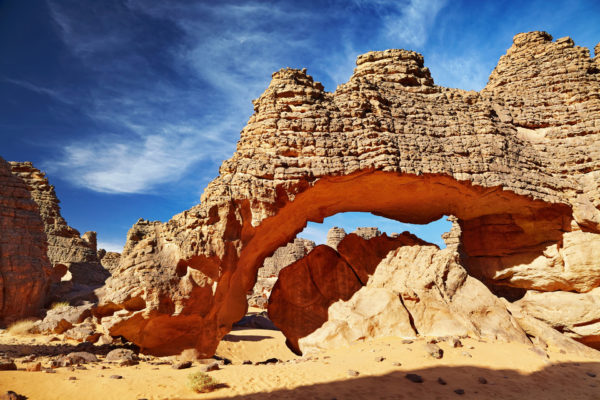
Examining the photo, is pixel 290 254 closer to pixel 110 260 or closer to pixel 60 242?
pixel 110 260

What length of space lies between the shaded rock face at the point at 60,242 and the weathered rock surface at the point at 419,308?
2119 cm

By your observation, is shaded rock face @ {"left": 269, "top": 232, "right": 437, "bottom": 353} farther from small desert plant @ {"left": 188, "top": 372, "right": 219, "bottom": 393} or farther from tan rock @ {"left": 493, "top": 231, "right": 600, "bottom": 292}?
small desert plant @ {"left": 188, "top": 372, "right": 219, "bottom": 393}

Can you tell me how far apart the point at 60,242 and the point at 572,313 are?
30755 mm

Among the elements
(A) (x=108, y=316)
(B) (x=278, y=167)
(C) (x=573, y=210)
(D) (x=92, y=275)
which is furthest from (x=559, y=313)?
(D) (x=92, y=275)

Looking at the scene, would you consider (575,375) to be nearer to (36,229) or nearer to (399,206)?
(399,206)

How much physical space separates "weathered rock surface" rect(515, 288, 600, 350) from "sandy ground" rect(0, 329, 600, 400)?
2817 millimetres

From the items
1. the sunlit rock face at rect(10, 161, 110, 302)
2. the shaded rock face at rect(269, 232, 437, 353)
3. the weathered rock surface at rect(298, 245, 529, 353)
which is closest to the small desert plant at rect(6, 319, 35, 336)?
the sunlit rock face at rect(10, 161, 110, 302)

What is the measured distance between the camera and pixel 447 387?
294 inches

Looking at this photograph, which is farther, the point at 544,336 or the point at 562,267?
the point at 562,267

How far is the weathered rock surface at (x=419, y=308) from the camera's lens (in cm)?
1112

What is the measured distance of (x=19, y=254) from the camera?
16.9 m

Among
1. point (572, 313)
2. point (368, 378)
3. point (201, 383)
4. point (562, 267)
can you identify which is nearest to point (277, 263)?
point (562, 267)

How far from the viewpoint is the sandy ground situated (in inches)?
276

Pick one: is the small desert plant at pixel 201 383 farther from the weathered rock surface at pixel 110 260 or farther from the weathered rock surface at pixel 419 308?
the weathered rock surface at pixel 110 260
